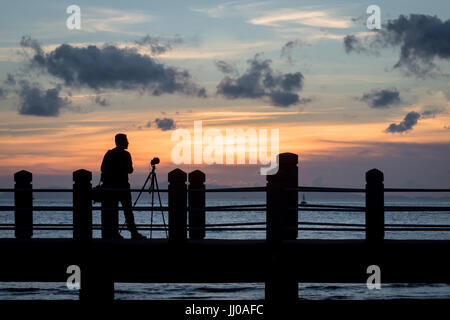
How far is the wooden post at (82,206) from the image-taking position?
42.4 ft

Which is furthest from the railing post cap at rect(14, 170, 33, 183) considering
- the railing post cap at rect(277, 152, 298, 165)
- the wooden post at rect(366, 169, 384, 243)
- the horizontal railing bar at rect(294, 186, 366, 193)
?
the wooden post at rect(366, 169, 384, 243)

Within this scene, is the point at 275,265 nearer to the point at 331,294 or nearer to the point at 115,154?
the point at 115,154

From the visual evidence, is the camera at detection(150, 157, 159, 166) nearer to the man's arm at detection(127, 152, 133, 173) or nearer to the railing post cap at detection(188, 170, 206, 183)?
the man's arm at detection(127, 152, 133, 173)

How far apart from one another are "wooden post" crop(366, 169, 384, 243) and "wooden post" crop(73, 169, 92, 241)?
17.2ft

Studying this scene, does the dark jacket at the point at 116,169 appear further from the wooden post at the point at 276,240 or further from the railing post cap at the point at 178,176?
the wooden post at the point at 276,240

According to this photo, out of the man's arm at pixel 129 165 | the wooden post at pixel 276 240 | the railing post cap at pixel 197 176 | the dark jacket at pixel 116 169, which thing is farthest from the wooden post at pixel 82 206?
the railing post cap at pixel 197 176

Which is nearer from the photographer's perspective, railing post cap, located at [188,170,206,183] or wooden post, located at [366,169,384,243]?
wooden post, located at [366,169,384,243]

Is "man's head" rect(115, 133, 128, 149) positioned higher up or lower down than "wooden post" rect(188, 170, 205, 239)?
higher up

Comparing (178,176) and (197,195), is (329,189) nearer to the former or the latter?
(178,176)

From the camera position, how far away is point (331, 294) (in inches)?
1401

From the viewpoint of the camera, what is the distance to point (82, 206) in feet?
42.6

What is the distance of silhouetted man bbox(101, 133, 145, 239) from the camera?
50.8 ft
